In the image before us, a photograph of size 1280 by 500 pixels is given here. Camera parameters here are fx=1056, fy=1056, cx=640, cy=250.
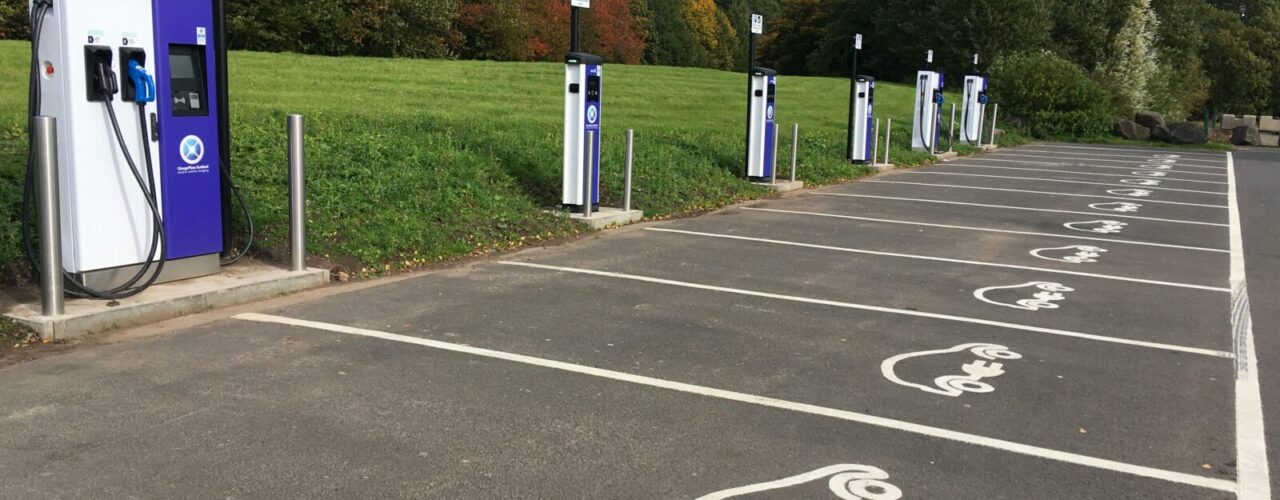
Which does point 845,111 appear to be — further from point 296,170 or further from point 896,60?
point 896,60

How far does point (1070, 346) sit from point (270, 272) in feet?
17.7

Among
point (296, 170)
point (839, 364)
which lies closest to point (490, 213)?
point (296, 170)

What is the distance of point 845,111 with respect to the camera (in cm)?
3200

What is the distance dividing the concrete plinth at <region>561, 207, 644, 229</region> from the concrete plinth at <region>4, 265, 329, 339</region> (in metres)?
3.56

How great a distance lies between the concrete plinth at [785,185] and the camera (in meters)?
Result: 15.0

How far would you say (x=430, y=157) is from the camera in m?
11.4

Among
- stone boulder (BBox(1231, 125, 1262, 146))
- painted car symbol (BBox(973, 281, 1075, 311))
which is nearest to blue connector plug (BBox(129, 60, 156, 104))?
painted car symbol (BBox(973, 281, 1075, 311))

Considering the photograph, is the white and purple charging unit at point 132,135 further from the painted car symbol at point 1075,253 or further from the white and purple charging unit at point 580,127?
the painted car symbol at point 1075,253

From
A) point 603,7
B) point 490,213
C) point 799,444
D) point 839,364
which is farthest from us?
point 603,7

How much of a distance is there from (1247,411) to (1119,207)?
9.89 meters

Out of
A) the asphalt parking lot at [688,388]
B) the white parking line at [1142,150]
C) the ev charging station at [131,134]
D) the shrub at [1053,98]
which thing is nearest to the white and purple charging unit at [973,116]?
the white parking line at [1142,150]

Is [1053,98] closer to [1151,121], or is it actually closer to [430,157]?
[1151,121]

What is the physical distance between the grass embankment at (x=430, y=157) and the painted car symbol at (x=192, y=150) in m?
1.31

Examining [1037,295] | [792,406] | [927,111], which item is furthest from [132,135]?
[927,111]
